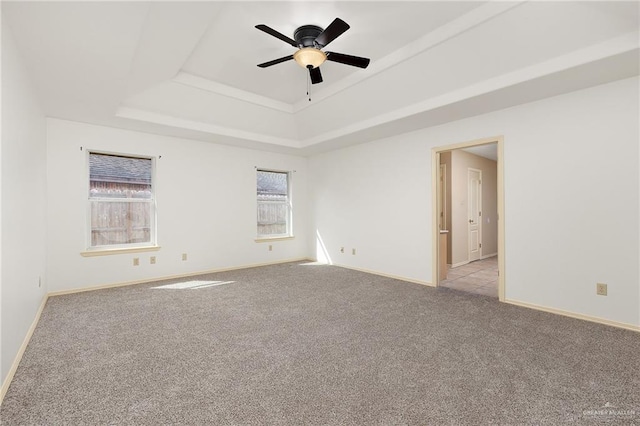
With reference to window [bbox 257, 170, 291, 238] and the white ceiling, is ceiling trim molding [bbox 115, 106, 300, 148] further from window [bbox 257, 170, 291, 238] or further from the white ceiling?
window [bbox 257, 170, 291, 238]

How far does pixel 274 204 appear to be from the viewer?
6.44 metres

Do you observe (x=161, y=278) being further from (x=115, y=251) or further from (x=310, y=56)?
(x=310, y=56)

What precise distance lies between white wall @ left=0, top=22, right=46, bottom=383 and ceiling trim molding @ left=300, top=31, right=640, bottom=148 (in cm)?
385

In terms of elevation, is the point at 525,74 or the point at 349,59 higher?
the point at 349,59

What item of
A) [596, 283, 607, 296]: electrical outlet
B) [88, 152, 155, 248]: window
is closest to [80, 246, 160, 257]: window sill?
[88, 152, 155, 248]: window

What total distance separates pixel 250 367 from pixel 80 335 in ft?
5.84

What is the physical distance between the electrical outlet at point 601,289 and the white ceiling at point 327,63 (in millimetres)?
2057

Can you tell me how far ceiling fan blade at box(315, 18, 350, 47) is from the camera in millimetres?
2291

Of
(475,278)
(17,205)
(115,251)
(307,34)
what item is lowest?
(475,278)

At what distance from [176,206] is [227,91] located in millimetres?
2126

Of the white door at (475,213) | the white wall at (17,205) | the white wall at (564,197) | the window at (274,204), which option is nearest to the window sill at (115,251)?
the white wall at (17,205)

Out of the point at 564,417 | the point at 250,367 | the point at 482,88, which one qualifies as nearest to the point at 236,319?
the point at 250,367

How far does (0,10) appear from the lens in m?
1.92

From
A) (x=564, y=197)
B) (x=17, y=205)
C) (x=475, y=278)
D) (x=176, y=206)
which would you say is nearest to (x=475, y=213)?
(x=475, y=278)
